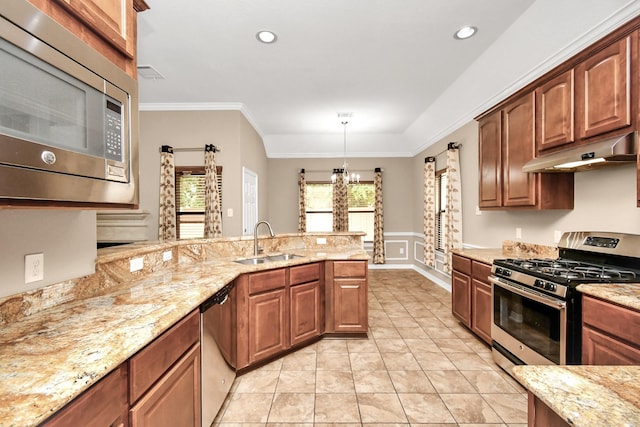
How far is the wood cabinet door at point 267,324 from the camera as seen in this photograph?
2443 mm

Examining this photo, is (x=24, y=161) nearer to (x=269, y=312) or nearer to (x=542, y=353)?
(x=269, y=312)

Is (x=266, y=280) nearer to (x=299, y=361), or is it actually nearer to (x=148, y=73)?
(x=299, y=361)

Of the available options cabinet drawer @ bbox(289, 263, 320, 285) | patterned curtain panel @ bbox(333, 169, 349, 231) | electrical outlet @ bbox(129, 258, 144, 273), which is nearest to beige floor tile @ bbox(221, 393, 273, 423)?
cabinet drawer @ bbox(289, 263, 320, 285)

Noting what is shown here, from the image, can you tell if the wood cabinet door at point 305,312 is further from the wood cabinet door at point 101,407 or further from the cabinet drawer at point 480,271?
the wood cabinet door at point 101,407

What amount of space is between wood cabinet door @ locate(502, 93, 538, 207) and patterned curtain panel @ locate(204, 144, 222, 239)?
3738 mm

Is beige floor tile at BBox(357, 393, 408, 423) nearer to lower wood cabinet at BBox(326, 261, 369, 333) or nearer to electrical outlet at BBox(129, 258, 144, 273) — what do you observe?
lower wood cabinet at BBox(326, 261, 369, 333)

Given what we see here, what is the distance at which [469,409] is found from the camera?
2.01 metres

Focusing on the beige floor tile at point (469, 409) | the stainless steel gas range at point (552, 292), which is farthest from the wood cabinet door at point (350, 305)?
the stainless steel gas range at point (552, 292)

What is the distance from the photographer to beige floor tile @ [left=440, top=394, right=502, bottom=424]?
1.91m

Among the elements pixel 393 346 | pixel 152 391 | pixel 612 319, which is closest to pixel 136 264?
pixel 152 391

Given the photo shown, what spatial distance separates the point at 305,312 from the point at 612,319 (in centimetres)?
223

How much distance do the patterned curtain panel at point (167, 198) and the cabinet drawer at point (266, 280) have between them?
2.52 metres

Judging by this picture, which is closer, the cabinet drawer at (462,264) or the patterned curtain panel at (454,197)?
the cabinet drawer at (462,264)

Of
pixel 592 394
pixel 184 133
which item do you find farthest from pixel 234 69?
pixel 592 394
